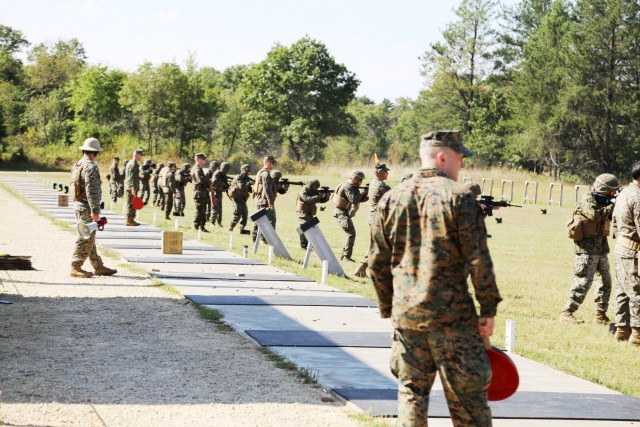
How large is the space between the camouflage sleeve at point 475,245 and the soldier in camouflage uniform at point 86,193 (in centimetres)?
961

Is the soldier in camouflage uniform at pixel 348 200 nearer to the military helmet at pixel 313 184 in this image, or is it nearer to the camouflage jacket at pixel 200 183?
the military helmet at pixel 313 184

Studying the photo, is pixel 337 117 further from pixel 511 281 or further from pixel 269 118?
pixel 511 281

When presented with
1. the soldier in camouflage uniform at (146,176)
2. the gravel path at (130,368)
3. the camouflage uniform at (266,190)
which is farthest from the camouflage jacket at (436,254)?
the soldier in camouflage uniform at (146,176)

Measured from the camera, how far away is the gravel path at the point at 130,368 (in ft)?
24.1

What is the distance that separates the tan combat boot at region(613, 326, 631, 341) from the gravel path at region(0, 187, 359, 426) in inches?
174

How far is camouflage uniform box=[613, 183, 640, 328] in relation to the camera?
11.1m

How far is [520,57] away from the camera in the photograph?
84625 mm

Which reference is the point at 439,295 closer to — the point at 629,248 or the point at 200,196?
the point at 629,248

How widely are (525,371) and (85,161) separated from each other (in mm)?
7712

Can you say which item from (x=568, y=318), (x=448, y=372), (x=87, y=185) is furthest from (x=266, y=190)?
(x=448, y=372)

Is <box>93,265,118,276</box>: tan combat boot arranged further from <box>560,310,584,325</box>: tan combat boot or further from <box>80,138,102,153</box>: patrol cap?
<box>560,310,584,325</box>: tan combat boot

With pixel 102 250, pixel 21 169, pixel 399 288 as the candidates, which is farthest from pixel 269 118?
pixel 399 288

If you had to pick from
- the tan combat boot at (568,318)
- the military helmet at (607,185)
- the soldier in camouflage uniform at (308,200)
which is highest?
the military helmet at (607,185)

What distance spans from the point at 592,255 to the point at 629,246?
1.52m
